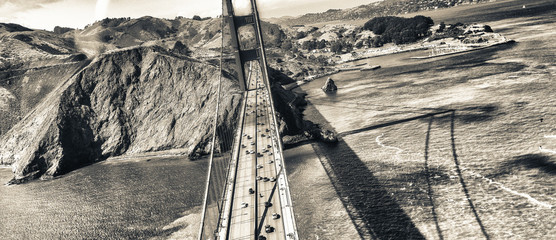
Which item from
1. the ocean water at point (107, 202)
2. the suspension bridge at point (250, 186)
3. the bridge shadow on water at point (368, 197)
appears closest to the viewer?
the suspension bridge at point (250, 186)

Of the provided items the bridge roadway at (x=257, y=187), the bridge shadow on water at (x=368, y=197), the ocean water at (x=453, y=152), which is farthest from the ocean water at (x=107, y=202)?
the ocean water at (x=453, y=152)

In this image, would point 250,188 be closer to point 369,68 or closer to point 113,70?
point 113,70

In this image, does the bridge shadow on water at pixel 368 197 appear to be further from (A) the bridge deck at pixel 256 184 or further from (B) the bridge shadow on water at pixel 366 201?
(A) the bridge deck at pixel 256 184

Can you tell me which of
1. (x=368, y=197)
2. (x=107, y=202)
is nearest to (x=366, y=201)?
(x=368, y=197)

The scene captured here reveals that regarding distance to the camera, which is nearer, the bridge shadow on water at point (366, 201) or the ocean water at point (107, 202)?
the bridge shadow on water at point (366, 201)

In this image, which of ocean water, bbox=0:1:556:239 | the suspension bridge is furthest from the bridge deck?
ocean water, bbox=0:1:556:239

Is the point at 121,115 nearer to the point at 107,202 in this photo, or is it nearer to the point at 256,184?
the point at 107,202

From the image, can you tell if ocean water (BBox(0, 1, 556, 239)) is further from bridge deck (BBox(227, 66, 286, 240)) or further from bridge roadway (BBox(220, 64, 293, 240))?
bridge deck (BBox(227, 66, 286, 240))

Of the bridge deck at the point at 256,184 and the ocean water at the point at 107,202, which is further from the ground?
the bridge deck at the point at 256,184
